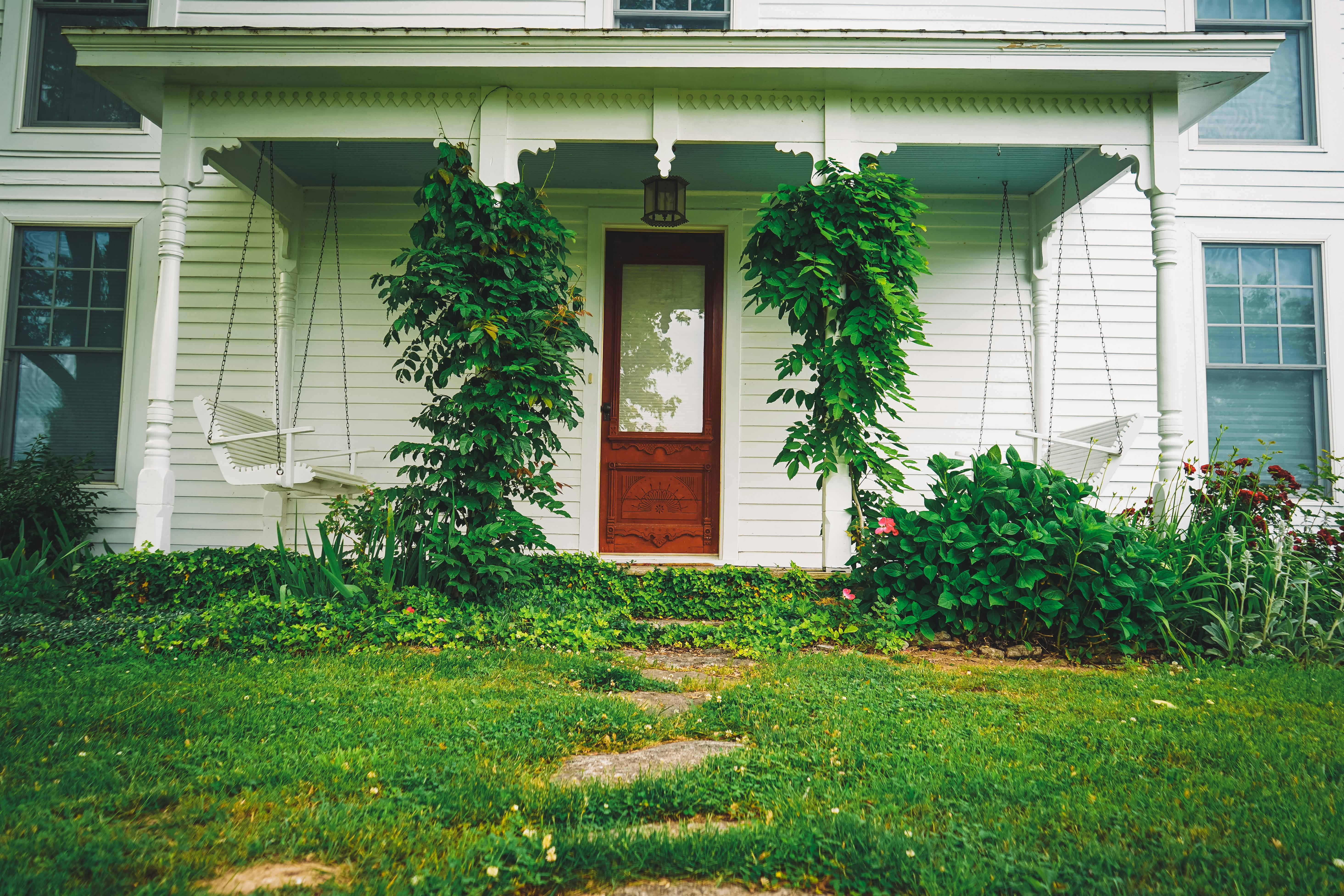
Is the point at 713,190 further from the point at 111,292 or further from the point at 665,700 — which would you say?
the point at 111,292

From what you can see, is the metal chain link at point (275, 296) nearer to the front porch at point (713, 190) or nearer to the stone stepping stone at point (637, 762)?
the front porch at point (713, 190)

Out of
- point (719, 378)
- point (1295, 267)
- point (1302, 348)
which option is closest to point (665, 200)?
point (719, 378)

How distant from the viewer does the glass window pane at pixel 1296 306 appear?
257 inches

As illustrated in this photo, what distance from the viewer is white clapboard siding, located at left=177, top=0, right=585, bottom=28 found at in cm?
643

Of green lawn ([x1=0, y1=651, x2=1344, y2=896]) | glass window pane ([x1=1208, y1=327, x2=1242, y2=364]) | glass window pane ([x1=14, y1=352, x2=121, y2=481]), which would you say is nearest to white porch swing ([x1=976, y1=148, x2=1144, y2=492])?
glass window pane ([x1=1208, y1=327, x2=1242, y2=364])

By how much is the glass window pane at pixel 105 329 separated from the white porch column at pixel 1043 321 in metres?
7.65

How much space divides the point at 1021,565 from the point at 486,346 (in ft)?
10.1

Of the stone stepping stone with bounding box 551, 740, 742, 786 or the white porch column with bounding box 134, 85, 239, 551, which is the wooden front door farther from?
the stone stepping stone with bounding box 551, 740, 742, 786

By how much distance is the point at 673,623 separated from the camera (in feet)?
14.2

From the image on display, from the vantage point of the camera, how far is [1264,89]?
661cm

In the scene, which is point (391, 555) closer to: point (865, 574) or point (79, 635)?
point (79, 635)

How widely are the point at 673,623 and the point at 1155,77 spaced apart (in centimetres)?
A: 453

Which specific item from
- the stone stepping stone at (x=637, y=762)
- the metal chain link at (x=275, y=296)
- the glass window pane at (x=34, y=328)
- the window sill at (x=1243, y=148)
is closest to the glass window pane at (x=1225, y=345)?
the window sill at (x=1243, y=148)

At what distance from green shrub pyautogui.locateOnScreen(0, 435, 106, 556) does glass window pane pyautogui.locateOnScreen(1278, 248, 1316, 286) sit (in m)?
9.50
